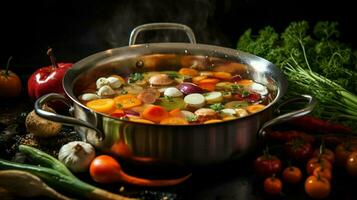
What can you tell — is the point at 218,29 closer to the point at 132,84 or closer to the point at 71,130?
the point at 132,84

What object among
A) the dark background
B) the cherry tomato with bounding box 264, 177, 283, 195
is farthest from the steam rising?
the cherry tomato with bounding box 264, 177, 283, 195

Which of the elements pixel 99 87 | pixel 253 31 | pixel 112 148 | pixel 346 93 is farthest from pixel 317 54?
pixel 112 148

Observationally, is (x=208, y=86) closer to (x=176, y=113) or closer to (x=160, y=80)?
(x=160, y=80)

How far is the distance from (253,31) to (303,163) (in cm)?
199

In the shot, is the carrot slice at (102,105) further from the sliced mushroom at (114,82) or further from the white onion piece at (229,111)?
the white onion piece at (229,111)

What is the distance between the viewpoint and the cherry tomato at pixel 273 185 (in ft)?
7.25

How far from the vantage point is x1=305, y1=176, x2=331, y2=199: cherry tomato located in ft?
7.17

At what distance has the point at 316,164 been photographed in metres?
2.29

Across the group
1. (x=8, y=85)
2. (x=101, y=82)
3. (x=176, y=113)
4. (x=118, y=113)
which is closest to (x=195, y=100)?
(x=176, y=113)

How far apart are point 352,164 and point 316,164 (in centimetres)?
18

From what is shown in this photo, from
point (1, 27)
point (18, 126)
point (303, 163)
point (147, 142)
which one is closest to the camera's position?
point (147, 142)

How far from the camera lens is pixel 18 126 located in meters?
2.82

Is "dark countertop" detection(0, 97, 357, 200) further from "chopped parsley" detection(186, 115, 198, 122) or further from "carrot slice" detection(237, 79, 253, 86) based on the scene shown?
"carrot slice" detection(237, 79, 253, 86)

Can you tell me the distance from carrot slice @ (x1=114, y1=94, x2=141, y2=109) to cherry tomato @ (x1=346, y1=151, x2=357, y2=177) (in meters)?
1.02
